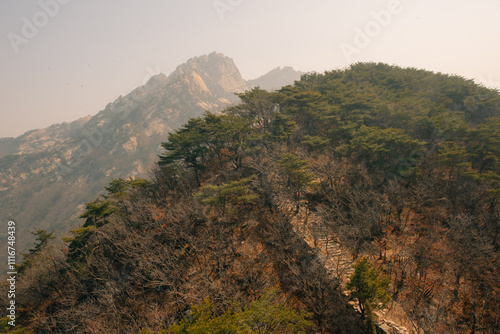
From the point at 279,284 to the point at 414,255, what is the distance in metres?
10.1

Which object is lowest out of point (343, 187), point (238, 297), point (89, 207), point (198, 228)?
point (343, 187)

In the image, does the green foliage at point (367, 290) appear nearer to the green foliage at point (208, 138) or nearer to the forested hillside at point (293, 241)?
the forested hillside at point (293, 241)

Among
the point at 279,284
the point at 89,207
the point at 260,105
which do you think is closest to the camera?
the point at 279,284

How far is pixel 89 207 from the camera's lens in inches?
695

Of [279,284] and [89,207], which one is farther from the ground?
[89,207]

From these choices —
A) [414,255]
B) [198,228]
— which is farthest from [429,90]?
[198,228]

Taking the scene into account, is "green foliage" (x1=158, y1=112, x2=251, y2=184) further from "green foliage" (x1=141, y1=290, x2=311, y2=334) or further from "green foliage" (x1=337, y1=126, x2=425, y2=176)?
"green foliage" (x1=141, y1=290, x2=311, y2=334)

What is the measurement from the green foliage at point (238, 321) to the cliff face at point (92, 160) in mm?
121092

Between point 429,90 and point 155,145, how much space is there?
5804 inches

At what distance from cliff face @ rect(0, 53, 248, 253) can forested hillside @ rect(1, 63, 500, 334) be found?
105 meters

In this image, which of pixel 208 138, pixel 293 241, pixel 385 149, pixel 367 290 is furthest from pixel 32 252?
pixel 385 149

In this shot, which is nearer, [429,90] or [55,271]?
[55,271]

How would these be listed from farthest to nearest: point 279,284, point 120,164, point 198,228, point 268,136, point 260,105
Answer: point 120,164 < point 260,105 < point 268,136 < point 198,228 < point 279,284

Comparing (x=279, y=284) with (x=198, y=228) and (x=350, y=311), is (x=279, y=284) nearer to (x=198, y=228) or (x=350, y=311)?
(x=350, y=311)
